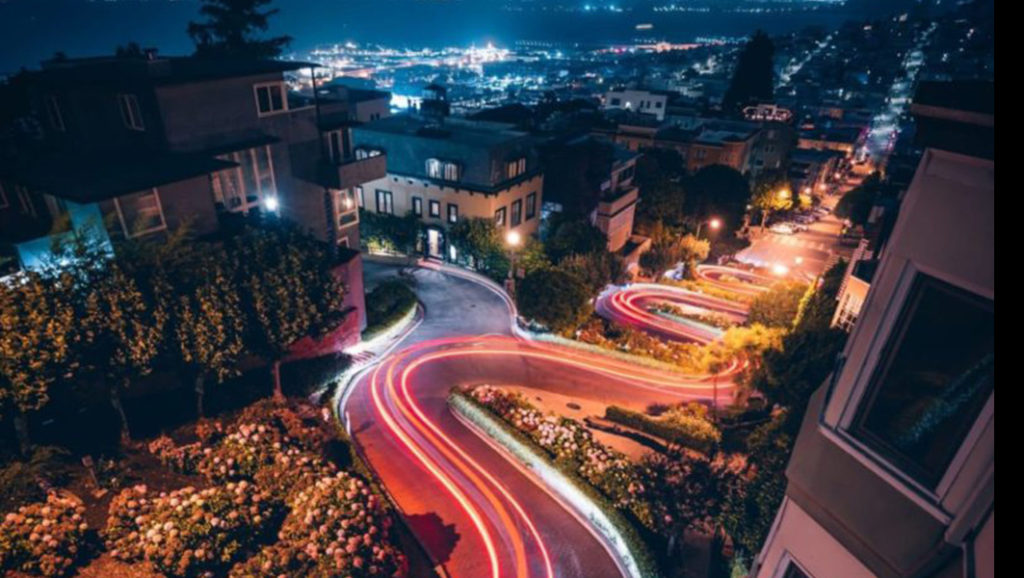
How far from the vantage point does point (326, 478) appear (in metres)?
18.7

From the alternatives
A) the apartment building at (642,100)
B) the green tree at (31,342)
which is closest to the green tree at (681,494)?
the green tree at (31,342)

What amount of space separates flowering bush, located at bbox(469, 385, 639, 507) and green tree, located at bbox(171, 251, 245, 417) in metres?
11.9

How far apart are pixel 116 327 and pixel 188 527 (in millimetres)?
7215

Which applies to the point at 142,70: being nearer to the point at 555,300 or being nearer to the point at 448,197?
the point at 448,197

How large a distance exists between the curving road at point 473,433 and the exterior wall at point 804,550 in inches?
523

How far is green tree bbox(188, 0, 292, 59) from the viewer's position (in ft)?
151

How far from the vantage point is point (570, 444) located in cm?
2334

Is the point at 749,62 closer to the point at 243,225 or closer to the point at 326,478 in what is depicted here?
the point at 243,225

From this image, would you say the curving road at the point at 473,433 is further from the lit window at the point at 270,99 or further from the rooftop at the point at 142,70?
the rooftop at the point at 142,70

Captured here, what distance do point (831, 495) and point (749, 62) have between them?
12065 cm

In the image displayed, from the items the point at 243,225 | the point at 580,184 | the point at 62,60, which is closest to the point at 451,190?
the point at 580,184

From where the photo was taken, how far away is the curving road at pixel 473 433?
19625 millimetres

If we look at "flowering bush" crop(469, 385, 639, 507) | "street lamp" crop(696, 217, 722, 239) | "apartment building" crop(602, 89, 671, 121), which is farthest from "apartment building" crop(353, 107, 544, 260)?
"apartment building" crop(602, 89, 671, 121)

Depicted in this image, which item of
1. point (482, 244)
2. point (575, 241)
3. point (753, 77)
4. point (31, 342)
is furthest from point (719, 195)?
point (31, 342)
